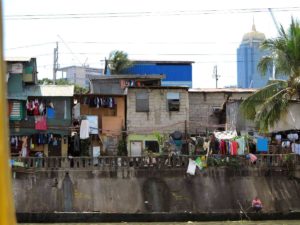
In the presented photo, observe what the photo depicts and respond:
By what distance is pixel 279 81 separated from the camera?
2112 centimetres

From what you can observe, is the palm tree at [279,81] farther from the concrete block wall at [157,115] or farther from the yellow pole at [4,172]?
the yellow pole at [4,172]

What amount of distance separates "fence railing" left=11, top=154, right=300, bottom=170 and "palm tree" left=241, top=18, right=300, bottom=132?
9.08ft

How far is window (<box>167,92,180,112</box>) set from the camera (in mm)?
29031

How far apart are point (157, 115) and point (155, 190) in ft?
22.4

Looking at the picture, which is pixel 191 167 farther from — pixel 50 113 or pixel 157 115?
pixel 50 113

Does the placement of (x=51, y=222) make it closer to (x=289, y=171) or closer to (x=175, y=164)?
(x=175, y=164)

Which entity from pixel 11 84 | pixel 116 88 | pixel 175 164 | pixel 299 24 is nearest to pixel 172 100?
pixel 116 88

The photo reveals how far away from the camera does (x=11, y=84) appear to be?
27391mm

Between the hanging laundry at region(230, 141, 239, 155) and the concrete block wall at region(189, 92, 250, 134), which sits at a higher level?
the concrete block wall at region(189, 92, 250, 134)

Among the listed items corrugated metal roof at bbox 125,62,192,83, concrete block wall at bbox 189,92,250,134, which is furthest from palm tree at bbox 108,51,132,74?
concrete block wall at bbox 189,92,250,134

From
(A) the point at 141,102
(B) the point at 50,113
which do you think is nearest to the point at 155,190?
(A) the point at 141,102

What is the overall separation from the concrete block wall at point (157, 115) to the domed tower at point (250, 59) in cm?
1334

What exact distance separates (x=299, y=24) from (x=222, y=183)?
7532mm

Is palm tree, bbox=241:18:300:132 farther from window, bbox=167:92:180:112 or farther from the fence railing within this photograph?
window, bbox=167:92:180:112
